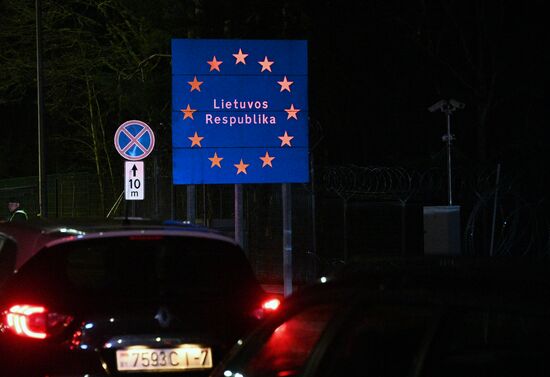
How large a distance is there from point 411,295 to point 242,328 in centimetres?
288

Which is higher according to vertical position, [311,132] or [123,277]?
[311,132]

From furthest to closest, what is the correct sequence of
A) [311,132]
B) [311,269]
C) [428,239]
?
[311,132]
[311,269]
[428,239]

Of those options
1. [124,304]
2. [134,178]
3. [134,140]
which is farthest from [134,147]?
[124,304]

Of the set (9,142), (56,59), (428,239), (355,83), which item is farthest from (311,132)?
(9,142)

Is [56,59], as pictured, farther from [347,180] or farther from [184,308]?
[184,308]

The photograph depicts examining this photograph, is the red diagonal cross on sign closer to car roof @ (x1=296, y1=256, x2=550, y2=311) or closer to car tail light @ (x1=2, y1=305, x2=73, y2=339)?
car tail light @ (x1=2, y1=305, x2=73, y2=339)

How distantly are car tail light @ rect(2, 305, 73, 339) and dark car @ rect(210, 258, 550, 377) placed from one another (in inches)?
81.6

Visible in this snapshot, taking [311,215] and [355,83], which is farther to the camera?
[355,83]

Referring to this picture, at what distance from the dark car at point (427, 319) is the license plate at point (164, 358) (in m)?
1.94

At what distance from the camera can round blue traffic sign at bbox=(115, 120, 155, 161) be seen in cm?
1425

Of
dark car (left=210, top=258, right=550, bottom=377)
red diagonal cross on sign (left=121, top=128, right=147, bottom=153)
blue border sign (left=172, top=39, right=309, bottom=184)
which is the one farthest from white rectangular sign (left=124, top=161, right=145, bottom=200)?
dark car (left=210, top=258, right=550, bottom=377)

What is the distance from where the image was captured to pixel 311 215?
1608cm

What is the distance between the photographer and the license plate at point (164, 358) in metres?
5.23

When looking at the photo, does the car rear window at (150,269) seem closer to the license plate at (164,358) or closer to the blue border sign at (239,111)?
the license plate at (164,358)
